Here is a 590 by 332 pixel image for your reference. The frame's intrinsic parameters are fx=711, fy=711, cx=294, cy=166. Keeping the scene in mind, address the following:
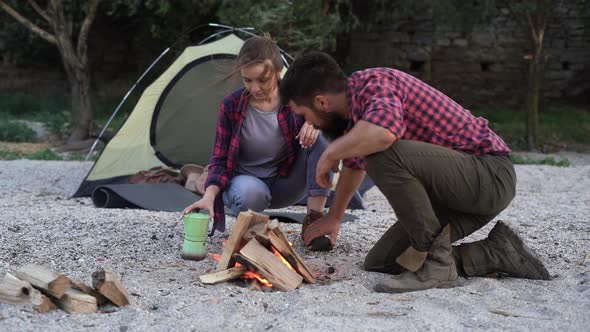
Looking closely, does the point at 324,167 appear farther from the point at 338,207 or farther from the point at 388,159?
the point at 338,207

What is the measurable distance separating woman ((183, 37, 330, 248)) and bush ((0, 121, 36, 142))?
692 centimetres

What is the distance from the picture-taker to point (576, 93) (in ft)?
39.3

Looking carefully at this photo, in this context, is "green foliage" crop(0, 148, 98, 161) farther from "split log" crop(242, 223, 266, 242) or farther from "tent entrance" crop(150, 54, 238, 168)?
"split log" crop(242, 223, 266, 242)

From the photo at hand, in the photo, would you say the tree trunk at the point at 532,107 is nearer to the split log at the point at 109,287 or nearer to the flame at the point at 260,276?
the flame at the point at 260,276

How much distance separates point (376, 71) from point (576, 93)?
1026 cm

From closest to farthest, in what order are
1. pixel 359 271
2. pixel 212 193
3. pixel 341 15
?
pixel 359 271 → pixel 212 193 → pixel 341 15

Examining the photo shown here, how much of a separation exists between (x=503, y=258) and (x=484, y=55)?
9.46m

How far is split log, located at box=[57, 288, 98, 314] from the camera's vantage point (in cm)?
247

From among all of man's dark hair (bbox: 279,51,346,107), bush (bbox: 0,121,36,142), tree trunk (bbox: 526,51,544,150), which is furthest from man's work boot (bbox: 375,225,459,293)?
bush (bbox: 0,121,36,142)

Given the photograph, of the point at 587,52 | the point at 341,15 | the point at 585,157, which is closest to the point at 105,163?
the point at 341,15

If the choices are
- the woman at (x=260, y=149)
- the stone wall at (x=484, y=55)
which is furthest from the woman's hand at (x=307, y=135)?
the stone wall at (x=484, y=55)

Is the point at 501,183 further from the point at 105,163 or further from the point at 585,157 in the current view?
the point at 585,157

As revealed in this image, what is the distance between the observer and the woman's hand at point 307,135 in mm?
3605

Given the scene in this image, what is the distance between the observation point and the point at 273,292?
280 centimetres
